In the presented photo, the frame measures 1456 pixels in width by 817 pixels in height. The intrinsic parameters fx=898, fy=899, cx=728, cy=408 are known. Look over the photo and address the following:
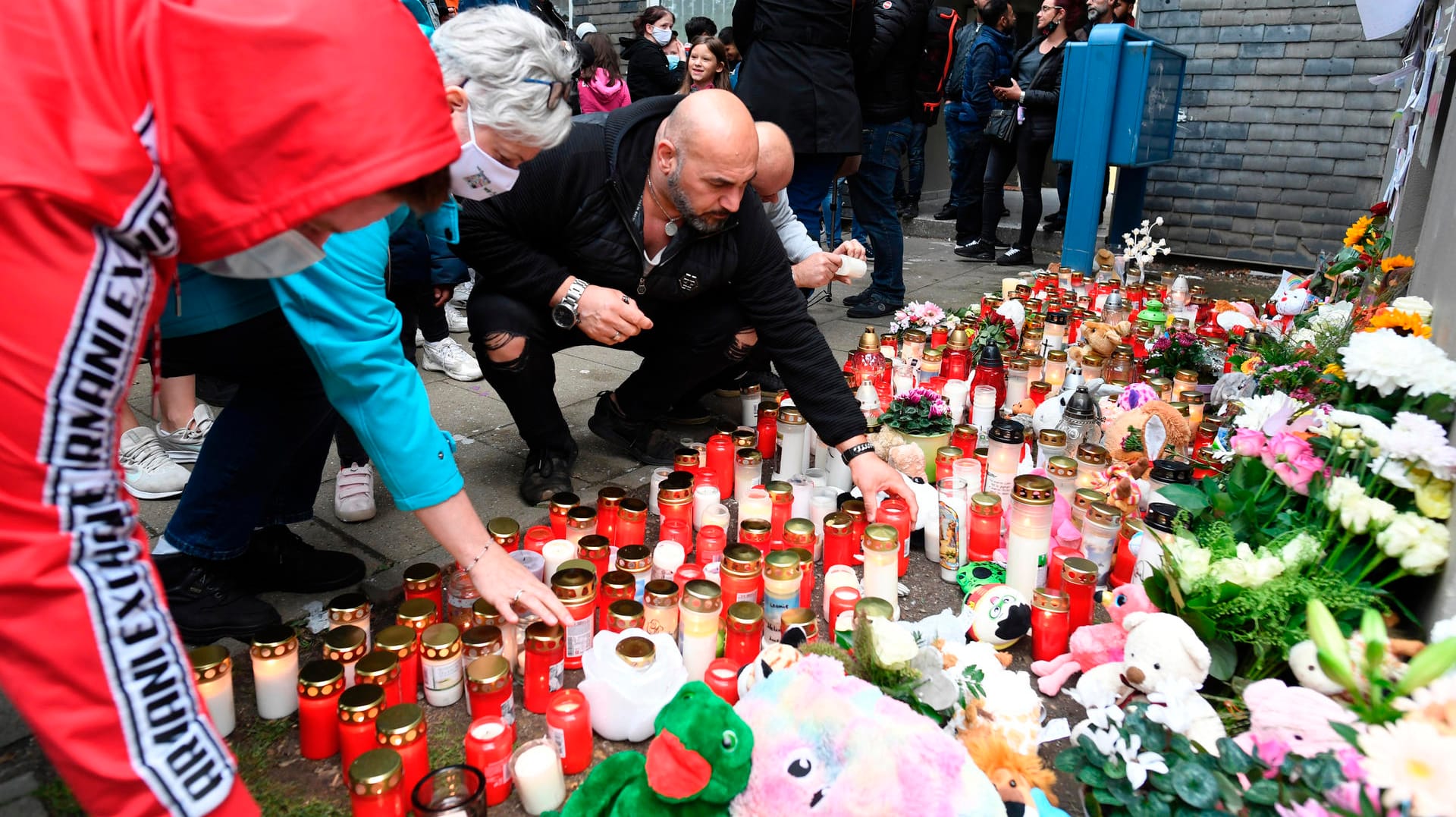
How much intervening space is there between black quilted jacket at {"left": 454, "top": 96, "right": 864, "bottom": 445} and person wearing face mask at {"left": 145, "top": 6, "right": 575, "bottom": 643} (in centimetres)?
43

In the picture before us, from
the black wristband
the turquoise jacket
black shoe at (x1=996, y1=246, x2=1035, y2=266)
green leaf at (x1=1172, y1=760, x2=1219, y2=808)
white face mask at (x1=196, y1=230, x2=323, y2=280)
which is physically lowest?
black shoe at (x1=996, y1=246, x2=1035, y2=266)

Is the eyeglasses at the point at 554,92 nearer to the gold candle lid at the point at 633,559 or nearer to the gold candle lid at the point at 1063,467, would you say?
the gold candle lid at the point at 633,559

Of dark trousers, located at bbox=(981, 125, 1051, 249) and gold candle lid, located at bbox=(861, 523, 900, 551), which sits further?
dark trousers, located at bbox=(981, 125, 1051, 249)

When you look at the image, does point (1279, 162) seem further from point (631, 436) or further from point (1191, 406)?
point (631, 436)

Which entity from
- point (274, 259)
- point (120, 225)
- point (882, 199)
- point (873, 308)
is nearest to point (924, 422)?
point (274, 259)

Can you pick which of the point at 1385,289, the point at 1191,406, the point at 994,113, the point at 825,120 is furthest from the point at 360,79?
the point at 994,113

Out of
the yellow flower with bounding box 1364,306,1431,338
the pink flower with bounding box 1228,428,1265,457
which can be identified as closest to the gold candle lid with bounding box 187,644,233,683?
the pink flower with bounding box 1228,428,1265,457

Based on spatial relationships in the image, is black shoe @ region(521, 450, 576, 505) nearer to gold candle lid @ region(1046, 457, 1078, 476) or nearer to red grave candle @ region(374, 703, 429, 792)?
red grave candle @ region(374, 703, 429, 792)

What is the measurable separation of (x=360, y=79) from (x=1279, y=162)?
26.4 ft

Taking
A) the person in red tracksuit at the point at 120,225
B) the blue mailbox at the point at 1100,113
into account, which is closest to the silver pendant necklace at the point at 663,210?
the person in red tracksuit at the point at 120,225

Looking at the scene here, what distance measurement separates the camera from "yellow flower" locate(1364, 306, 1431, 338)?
2.37 meters

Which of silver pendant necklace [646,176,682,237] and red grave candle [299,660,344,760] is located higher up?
silver pendant necklace [646,176,682,237]

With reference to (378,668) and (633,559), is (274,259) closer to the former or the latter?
(378,668)

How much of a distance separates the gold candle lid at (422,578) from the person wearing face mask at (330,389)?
1.02ft
